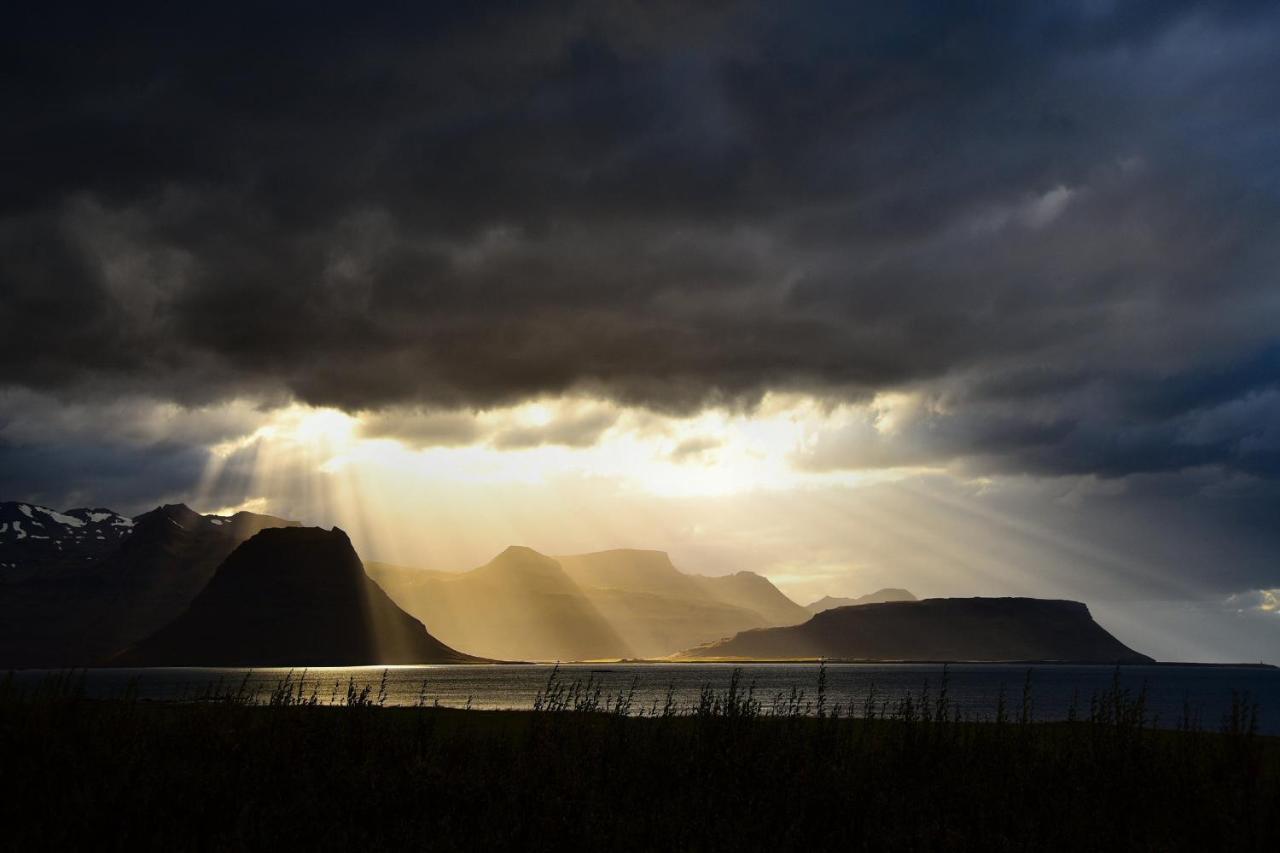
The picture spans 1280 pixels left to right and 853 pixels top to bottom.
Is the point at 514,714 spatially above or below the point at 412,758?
below

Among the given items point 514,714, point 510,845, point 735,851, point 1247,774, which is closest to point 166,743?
point 510,845

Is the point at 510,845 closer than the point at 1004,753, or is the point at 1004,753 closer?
the point at 510,845

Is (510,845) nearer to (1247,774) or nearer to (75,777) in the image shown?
(75,777)

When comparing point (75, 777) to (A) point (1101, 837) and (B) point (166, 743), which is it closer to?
(B) point (166, 743)

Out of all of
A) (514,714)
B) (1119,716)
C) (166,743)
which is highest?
(1119,716)

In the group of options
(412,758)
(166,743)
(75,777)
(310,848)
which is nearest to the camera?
(310,848)

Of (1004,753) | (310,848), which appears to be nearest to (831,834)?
(310,848)

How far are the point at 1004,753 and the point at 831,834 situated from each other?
9.19 metres

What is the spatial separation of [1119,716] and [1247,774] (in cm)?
285

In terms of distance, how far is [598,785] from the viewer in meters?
18.0

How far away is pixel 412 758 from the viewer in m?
18.5

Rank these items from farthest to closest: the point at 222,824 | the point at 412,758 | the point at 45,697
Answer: the point at 45,697 → the point at 412,758 → the point at 222,824

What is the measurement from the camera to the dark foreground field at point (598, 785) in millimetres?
13953

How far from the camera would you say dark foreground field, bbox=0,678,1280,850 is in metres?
14.0
